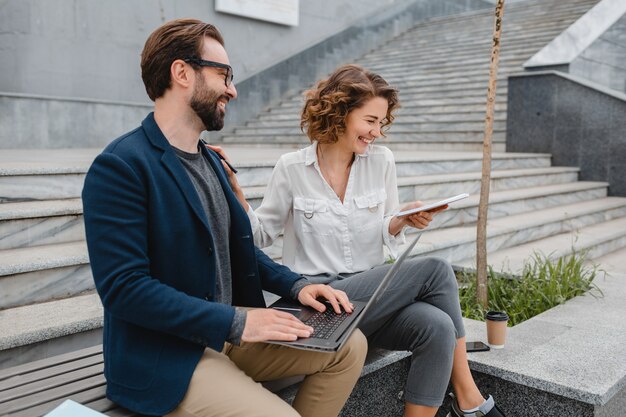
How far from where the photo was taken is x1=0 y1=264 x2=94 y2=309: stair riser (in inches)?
119

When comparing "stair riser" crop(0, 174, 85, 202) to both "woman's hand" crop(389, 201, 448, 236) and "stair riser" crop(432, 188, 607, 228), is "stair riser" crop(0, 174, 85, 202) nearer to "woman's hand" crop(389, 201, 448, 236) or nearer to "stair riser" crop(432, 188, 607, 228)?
"woman's hand" crop(389, 201, 448, 236)

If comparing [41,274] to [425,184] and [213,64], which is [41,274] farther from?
[425,184]

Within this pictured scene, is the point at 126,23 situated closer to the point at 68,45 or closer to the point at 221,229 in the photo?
the point at 68,45

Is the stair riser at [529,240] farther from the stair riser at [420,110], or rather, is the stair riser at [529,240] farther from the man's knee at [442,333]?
the stair riser at [420,110]

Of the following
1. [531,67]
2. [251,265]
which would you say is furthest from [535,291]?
[531,67]

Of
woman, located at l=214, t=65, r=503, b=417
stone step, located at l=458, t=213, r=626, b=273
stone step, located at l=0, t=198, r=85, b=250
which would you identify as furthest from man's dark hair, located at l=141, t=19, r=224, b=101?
stone step, located at l=458, t=213, r=626, b=273

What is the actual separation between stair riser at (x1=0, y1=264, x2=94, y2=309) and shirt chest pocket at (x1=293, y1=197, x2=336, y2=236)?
1.25m

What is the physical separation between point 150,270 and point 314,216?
3.55ft

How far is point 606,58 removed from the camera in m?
9.97

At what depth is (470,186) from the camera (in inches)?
250

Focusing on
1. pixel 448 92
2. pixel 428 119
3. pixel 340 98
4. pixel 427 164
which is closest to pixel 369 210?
pixel 340 98

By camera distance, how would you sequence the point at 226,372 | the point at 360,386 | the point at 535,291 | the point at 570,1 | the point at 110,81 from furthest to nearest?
the point at 570,1
the point at 110,81
the point at 535,291
the point at 360,386
the point at 226,372

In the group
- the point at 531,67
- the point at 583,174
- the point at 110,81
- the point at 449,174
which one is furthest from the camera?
the point at 110,81

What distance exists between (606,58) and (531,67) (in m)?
2.06
